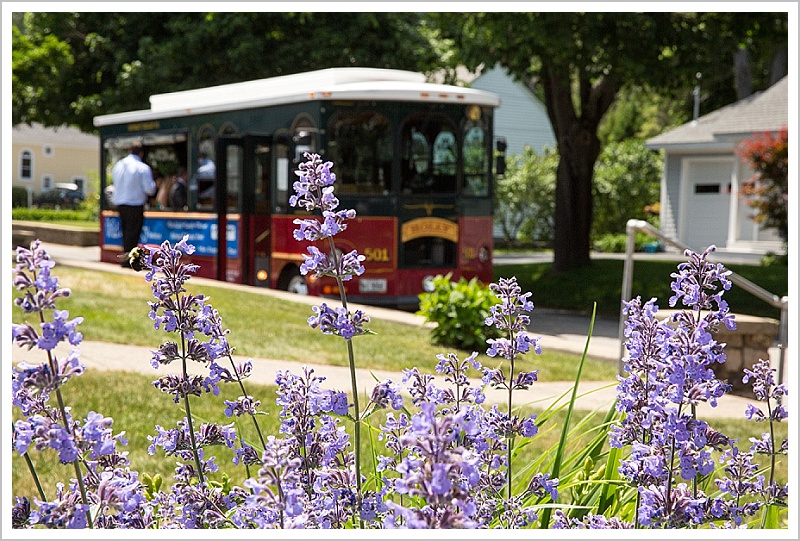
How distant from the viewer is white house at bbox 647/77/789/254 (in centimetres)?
3206

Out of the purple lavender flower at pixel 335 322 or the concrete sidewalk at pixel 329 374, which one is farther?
the concrete sidewalk at pixel 329 374

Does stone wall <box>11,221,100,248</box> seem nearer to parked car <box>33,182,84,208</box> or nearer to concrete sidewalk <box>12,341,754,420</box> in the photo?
concrete sidewalk <box>12,341,754,420</box>

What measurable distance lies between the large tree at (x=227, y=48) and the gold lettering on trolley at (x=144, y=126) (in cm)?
535

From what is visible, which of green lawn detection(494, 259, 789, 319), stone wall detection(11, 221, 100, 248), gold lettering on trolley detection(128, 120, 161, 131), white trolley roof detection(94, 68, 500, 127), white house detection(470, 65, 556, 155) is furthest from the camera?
white house detection(470, 65, 556, 155)

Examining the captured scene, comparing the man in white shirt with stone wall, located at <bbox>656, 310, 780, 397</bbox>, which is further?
the man in white shirt

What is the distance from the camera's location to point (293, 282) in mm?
15266

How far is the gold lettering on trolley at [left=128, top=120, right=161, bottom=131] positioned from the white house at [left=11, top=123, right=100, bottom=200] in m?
43.1

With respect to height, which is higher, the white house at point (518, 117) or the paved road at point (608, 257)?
the white house at point (518, 117)

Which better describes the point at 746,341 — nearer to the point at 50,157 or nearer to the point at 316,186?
the point at 316,186

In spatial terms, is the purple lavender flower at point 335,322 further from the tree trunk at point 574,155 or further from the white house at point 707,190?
the white house at point 707,190

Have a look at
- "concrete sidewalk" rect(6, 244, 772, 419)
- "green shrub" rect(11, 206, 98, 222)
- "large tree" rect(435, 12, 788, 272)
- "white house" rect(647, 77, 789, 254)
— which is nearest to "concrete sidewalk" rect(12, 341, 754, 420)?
"concrete sidewalk" rect(6, 244, 772, 419)

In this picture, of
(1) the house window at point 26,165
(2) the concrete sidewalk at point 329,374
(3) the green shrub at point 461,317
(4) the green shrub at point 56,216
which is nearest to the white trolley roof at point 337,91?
(3) the green shrub at point 461,317

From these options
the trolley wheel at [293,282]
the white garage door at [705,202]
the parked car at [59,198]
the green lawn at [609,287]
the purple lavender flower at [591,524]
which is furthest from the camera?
the parked car at [59,198]

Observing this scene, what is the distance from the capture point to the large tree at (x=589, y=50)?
1579cm
